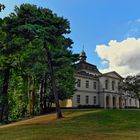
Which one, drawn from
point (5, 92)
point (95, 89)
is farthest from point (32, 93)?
point (95, 89)

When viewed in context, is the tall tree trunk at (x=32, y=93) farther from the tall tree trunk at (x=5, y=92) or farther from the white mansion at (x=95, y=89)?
the white mansion at (x=95, y=89)

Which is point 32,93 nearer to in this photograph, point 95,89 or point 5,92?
point 5,92

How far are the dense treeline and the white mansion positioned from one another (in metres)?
15.8

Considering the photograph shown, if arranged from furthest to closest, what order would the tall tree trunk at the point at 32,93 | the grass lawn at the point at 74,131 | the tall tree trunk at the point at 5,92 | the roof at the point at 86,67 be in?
the roof at the point at 86,67 → the tall tree trunk at the point at 32,93 → the tall tree trunk at the point at 5,92 → the grass lawn at the point at 74,131

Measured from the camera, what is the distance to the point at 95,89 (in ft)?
229

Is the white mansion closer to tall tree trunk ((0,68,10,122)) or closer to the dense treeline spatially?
the dense treeline

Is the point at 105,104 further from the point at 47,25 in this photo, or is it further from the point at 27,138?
the point at 27,138

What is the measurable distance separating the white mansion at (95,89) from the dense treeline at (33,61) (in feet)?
51.7

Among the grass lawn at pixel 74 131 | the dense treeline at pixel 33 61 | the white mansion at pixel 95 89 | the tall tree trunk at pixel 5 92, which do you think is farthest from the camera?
the white mansion at pixel 95 89

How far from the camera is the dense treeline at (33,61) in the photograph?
28.5m

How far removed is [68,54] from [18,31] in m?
10.9

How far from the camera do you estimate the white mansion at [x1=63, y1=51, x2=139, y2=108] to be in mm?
64438

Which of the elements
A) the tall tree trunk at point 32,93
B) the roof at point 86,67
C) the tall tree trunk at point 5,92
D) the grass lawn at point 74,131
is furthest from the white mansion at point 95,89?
the grass lawn at point 74,131

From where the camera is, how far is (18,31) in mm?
28438
